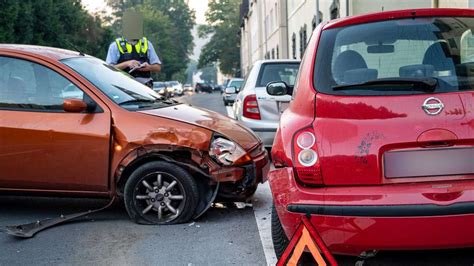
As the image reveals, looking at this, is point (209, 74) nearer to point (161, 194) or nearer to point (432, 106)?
point (161, 194)

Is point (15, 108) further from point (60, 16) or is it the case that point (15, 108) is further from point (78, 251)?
point (60, 16)

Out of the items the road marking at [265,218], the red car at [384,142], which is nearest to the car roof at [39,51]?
the road marking at [265,218]

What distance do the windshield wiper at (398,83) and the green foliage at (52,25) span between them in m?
26.1

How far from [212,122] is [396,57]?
2.23 meters

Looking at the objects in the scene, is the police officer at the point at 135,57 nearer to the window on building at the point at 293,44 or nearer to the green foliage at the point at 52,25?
the green foliage at the point at 52,25

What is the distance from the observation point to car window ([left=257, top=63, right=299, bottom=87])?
8.76 m

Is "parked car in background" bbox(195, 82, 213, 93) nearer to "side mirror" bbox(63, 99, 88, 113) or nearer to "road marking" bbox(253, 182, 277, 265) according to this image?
"road marking" bbox(253, 182, 277, 265)

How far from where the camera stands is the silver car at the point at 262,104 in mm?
8259

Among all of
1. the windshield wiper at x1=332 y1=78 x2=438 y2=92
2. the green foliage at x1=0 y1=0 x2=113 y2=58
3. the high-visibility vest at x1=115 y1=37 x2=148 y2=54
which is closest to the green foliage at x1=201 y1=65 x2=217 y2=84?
the green foliage at x1=0 y1=0 x2=113 y2=58

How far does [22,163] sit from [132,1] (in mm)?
93633

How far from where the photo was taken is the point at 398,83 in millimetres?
3371

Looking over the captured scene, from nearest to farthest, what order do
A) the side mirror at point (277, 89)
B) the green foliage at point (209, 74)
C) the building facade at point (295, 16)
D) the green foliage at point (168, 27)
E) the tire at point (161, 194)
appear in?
the tire at point (161, 194) → the side mirror at point (277, 89) → the building facade at point (295, 16) → the green foliage at point (168, 27) → the green foliage at point (209, 74)

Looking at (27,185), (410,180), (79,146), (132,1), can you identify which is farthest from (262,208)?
(132,1)

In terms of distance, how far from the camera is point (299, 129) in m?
3.42
